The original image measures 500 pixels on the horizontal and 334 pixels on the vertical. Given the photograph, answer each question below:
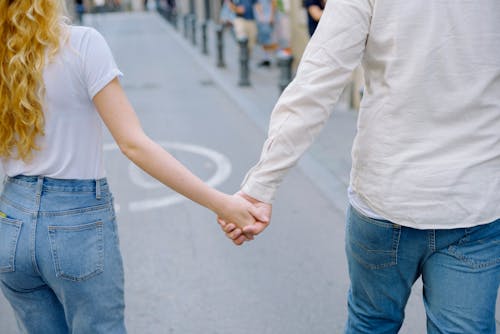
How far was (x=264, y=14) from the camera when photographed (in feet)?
46.2

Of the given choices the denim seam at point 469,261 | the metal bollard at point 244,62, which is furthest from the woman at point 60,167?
the metal bollard at point 244,62

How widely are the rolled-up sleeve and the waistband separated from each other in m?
0.51

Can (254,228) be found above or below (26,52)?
below

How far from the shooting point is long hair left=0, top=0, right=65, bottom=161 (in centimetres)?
181

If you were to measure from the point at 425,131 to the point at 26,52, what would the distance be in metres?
1.14

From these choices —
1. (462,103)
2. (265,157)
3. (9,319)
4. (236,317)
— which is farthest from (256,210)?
(9,319)

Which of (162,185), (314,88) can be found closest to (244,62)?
(162,185)

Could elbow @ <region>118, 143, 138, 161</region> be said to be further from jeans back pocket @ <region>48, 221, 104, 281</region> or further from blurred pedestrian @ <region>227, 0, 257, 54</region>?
blurred pedestrian @ <region>227, 0, 257, 54</region>

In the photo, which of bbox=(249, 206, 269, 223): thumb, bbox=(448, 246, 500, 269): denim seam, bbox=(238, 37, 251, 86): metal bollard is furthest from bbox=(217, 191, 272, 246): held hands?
bbox=(238, 37, 251, 86): metal bollard

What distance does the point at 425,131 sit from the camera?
Answer: 189cm

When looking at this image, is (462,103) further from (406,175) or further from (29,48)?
(29,48)

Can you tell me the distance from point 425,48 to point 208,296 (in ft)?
8.24

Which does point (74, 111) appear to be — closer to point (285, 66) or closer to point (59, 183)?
point (59, 183)

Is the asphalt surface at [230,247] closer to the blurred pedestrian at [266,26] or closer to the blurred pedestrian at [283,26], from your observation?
the blurred pedestrian at [266,26]
